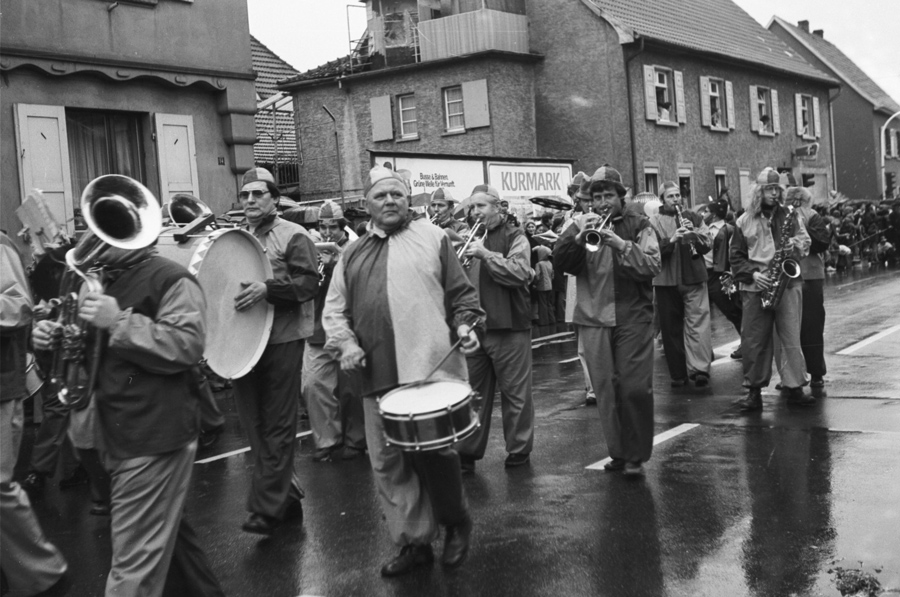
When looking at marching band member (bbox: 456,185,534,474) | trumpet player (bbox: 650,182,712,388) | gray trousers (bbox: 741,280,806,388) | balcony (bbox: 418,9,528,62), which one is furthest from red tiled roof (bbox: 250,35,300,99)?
marching band member (bbox: 456,185,534,474)

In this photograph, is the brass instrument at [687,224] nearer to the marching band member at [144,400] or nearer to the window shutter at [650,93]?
the marching band member at [144,400]

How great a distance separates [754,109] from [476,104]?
13156 millimetres

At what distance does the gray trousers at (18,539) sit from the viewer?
17.2ft

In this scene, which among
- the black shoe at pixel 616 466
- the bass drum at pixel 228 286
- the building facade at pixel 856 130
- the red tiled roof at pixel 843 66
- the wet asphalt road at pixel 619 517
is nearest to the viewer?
the wet asphalt road at pixel 619 517

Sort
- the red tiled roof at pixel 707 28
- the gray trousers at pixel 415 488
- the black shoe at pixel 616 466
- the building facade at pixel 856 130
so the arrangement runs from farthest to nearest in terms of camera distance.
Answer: the building facade at pixel 856 130, the red tiled roof at pixel 707 28, the black shoe at pixel 616 466, the gray trousers at pixel 415 488

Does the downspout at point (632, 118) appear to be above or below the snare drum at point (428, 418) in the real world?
above

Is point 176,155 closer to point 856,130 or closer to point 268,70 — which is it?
point 268,70

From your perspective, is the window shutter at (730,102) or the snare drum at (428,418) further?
the window shutter at (730,102)

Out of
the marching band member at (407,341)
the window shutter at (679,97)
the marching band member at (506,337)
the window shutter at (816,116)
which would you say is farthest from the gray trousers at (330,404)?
the window shutter at (816,116)

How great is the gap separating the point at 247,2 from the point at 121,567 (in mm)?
16105

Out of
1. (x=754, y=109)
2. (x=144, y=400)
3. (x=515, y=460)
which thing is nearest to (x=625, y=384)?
(x=515, y=460)

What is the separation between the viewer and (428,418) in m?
4.99

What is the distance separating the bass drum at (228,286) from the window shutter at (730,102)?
112 feet

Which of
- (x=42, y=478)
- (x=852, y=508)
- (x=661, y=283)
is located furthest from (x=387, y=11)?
(x=852, y=508)
